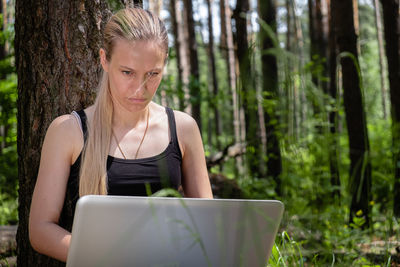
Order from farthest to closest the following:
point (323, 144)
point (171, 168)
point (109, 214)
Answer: point (171, 168), point (323, 144), point (109, 214)

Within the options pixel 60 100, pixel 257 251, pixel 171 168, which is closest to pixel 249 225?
pixel 257 251

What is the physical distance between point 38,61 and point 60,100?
21 cm

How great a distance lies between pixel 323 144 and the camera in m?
1.58

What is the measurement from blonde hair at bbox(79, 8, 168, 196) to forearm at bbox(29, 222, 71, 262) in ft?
0.66

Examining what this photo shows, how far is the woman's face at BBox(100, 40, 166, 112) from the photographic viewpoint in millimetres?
2031

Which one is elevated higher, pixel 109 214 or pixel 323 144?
pixel 323 144

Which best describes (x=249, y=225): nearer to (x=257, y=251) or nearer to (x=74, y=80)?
(x=257, y=251)

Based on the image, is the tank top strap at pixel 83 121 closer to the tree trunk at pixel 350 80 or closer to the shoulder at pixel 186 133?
the shoulder at pixel 186 133

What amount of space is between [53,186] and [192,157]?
0.67m

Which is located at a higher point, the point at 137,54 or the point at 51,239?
the point at 137,54

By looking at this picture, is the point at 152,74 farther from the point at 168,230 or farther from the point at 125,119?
the point at 168,230

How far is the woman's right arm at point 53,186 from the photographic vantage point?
6.23 feet

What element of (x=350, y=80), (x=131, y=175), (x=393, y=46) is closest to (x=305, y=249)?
(x=131, y=175)

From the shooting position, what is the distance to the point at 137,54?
6.70 feet
